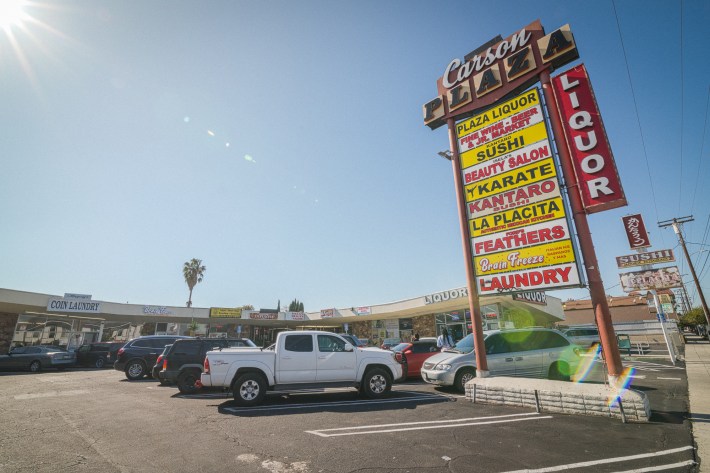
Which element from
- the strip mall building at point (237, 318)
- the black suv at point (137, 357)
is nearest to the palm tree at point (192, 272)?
the strip mall building at point (237, 318)

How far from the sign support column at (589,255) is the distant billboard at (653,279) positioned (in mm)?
17632

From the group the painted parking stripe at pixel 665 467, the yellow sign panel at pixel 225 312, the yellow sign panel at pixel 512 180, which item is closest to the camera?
the painted parking stripe at pixel 665 467

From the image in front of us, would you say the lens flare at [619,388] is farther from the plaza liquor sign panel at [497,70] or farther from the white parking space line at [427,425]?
the plaza liquor sign panel at [497,70]

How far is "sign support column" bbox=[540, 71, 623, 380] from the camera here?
685 cm

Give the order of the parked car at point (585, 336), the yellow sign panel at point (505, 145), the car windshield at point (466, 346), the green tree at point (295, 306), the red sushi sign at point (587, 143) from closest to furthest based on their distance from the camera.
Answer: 1. the red sushi sign at point (587, 143)
2. the yellow sign panel at point (505, 145)
3. the car windshield at point (466, 346)
4. the parked car at point (585, 336)
5. the green tree at point (295, 306)

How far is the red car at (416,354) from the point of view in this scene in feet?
41.4

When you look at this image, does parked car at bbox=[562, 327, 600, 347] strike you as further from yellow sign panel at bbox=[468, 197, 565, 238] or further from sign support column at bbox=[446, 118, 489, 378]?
yellow sign panel at bbox=[468, 197, 565, 238]

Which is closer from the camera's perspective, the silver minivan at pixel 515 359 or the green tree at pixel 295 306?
the silver minivan at pixel 515 359

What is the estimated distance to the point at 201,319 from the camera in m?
32.1

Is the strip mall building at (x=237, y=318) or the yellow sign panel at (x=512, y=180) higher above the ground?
the yellow sign panel at (x=512, y=180)

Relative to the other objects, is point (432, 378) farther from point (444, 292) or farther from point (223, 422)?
point (444, 292)

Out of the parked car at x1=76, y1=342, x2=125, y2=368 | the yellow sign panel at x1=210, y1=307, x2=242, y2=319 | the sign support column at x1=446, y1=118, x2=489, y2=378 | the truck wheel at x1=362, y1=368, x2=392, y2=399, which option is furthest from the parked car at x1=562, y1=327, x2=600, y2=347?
the parked car at x1=76, y1=342, x2=125, y2=368

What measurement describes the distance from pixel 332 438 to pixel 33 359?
22.2m

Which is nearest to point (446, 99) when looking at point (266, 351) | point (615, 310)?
point (266, 351)
